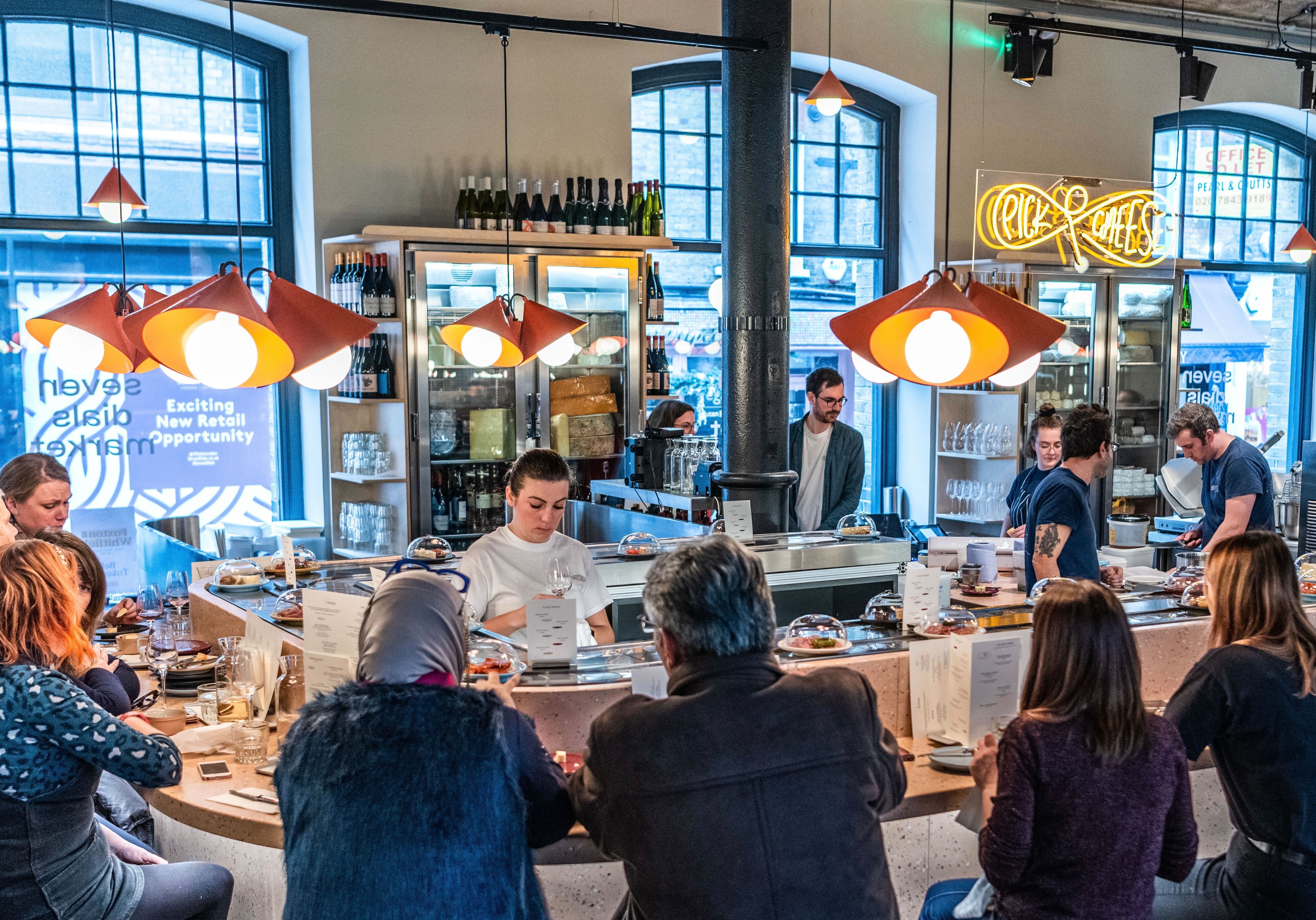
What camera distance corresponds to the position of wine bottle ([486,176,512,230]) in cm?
655

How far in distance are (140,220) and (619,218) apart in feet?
8.66

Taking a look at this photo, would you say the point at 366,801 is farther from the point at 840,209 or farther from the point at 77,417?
the point at 840,209

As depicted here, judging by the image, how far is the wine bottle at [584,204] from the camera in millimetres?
6992

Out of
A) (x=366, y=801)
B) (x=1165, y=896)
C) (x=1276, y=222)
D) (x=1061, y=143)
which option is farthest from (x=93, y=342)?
(x=1276, y=222)

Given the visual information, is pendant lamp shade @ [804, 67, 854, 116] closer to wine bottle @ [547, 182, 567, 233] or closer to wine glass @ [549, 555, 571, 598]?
wine bottle @ [547, 182, 567, 233]

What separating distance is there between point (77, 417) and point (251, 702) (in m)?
4.13

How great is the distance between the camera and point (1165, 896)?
2.74m

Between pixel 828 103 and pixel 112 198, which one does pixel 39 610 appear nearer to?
pixel 112 198

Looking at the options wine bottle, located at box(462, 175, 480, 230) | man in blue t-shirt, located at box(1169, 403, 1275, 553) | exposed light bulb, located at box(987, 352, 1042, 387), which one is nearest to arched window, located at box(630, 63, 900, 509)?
wine bottle, located at box(462, 175, 480, 230)

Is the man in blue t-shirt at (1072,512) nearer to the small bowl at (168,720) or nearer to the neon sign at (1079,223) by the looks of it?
the small bowl at (168,720)

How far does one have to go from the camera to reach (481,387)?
6629 millimetres

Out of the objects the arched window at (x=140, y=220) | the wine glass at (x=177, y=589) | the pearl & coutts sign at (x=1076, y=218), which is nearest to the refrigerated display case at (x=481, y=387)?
the arched window at (x=140, y=220)

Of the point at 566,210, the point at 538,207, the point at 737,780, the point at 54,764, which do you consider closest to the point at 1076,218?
the point at 566,210

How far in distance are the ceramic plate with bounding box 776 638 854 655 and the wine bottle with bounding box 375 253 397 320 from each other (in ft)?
12.5
